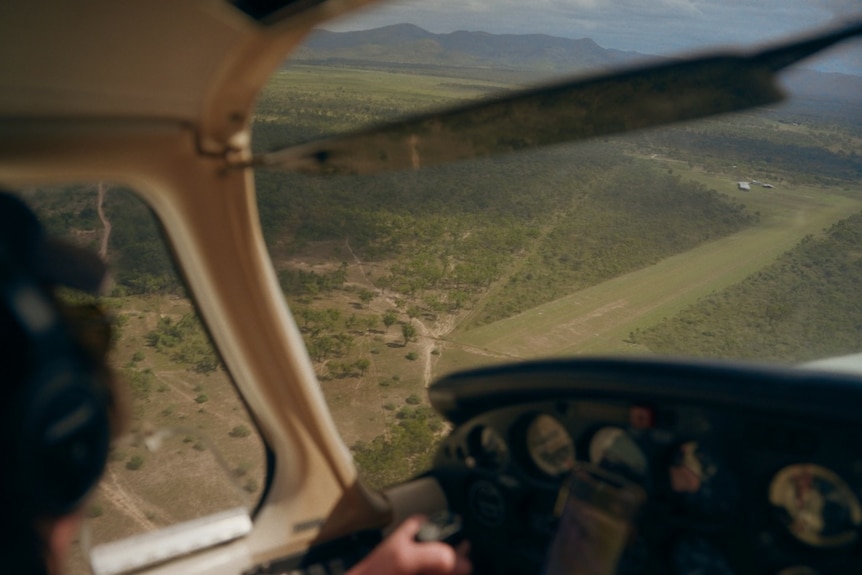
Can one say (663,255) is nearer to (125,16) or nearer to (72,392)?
(125,16)

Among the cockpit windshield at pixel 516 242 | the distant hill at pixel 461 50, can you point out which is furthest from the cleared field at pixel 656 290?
the distant hill at pixel 461 50

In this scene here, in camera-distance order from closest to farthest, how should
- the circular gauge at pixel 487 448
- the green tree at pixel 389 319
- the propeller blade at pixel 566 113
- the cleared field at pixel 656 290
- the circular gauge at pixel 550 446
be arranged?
the propeller blade at pixel 566 113 < the circular gauge at pixel 550 446 < the circular gauge at pixel 487 448 < the cleared field at pixel 656 290 < the green tree at pixel 389 319

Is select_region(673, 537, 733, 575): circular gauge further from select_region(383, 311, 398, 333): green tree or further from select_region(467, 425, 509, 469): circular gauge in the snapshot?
select_region(383, 311, 398, 333): green tree

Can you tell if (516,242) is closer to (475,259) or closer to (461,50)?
(475,259)

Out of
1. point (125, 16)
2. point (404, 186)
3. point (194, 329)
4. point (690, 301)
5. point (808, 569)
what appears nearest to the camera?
point (125, 16)

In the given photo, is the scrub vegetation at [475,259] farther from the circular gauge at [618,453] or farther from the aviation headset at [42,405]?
the aviation headset at [42,405]

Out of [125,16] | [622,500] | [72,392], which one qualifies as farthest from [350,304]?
[72,392]
